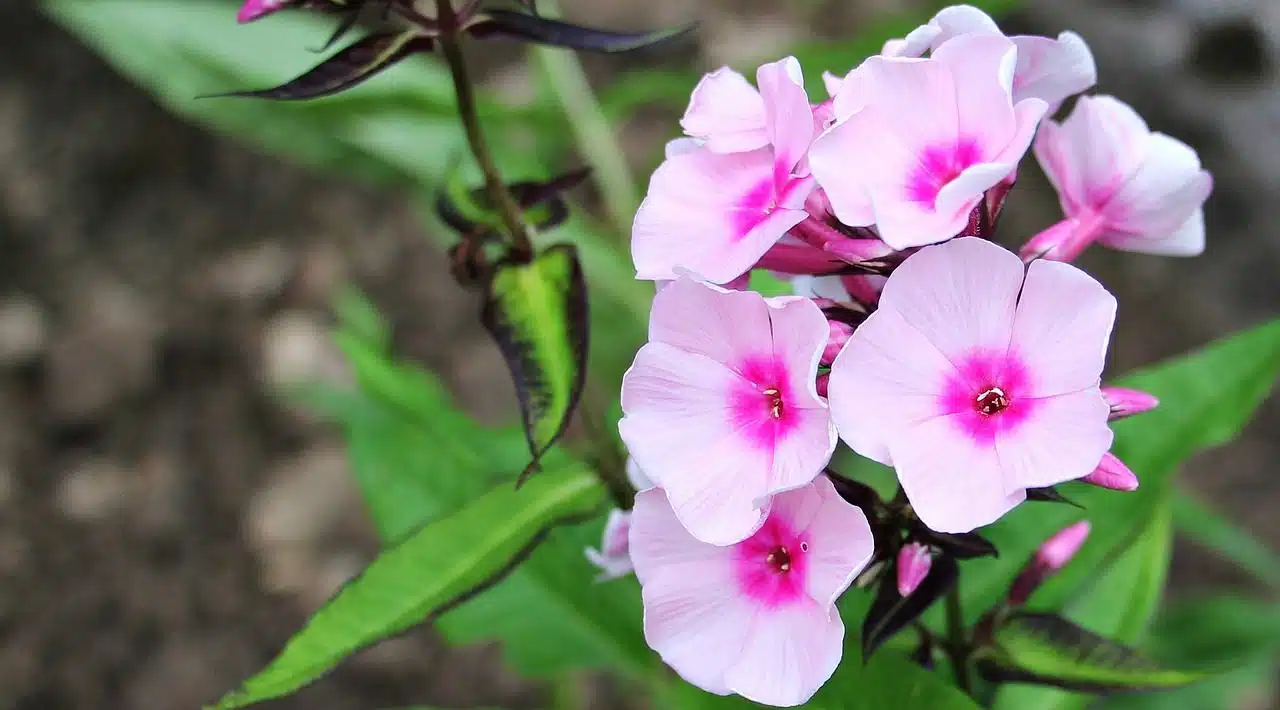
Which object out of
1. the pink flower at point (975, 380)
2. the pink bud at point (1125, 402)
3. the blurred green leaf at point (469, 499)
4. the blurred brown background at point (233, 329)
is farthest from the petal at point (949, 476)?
the blurred brown background at point (233, 329)

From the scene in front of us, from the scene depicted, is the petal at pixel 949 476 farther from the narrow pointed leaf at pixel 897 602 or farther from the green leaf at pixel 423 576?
the green leaf at pixel 423 576

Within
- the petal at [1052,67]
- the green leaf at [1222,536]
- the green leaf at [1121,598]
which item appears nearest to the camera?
the petal at [1052,67]

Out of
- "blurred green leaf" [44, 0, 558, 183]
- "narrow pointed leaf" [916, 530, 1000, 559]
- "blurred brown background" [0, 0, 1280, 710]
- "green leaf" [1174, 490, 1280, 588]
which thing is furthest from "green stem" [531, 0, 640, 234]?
"narrow pointed leaf" [916, 530, 1000, 559]

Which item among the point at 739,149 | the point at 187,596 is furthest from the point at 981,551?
the point at 187,596

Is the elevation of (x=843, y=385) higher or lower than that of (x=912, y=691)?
higher

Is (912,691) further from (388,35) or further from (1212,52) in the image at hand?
(1212,52)

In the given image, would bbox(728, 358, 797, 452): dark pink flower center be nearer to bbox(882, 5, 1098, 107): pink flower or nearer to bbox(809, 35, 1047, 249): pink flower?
bbox(809, 35, 1047, 249): pink flower
